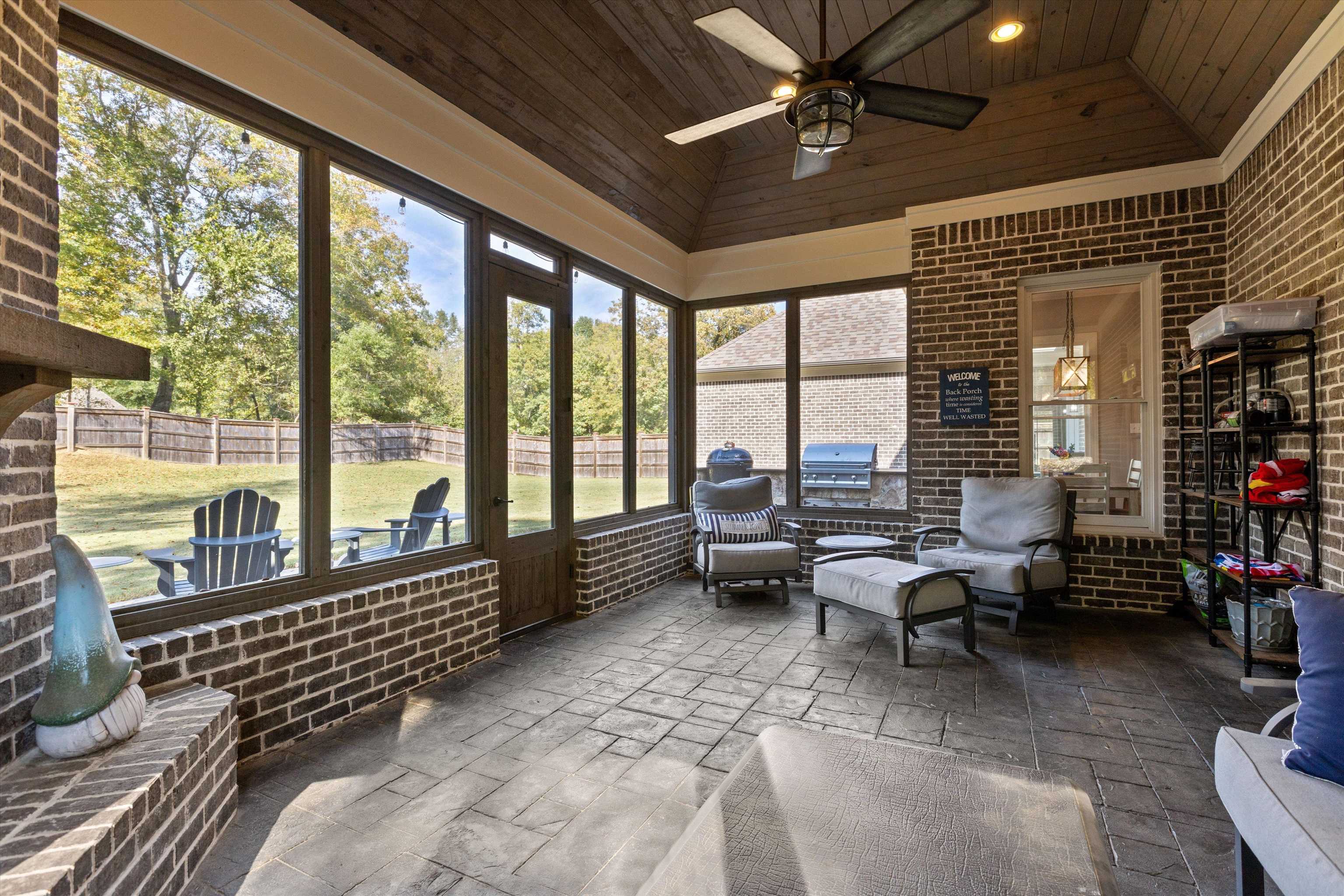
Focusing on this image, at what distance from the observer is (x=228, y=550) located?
2686mm

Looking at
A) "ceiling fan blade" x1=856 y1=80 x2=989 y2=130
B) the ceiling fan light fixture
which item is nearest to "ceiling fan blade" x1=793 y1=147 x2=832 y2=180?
the ceiling fan light fixture

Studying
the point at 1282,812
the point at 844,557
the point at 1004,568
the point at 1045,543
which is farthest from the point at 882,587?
the point at 1282,812

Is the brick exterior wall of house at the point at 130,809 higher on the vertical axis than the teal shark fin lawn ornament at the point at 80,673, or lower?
lower

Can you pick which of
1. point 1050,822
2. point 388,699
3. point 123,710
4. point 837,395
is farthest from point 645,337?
point 1050,822

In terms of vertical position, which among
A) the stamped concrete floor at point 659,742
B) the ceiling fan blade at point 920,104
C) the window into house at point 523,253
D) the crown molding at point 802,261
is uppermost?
the crown molding at point 802,261

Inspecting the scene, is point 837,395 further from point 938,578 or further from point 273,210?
point 273,210

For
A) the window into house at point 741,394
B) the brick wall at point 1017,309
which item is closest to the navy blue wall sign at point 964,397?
the brick wall at point 1017,309

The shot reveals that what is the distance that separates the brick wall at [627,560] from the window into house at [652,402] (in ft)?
1.01

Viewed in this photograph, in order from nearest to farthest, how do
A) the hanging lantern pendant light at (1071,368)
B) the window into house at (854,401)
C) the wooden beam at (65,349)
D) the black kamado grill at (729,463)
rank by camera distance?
the wooden beam at (65,349), the hanging lantern pendant light at (1071,368), the window into house at (854,401), the black kamado grill at (729,463)

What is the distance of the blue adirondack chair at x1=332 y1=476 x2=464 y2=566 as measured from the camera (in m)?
3.23

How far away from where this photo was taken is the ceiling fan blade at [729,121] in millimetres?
2961

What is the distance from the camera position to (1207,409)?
12.8ft

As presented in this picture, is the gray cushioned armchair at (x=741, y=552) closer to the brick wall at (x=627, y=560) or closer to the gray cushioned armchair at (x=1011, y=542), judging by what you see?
the brick wall at (x=627, y=560)

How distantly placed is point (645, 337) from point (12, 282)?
180 inches
